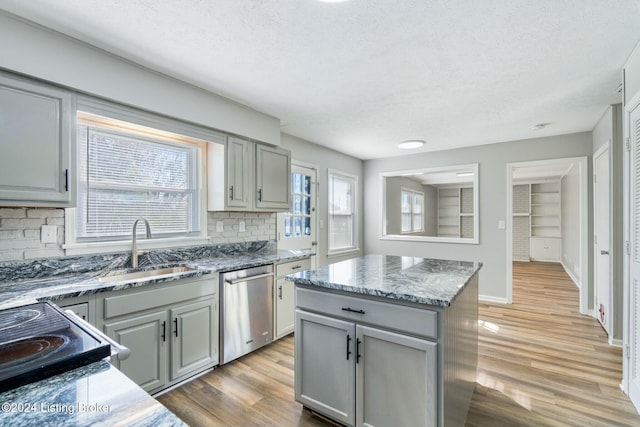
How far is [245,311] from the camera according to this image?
9.39ft

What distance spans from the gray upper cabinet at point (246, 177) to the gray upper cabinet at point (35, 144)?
124cm

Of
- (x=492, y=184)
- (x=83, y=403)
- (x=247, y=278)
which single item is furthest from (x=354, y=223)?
(x=83, y=403)

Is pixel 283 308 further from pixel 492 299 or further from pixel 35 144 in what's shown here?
pixel 492 299

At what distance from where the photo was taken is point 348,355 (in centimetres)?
177

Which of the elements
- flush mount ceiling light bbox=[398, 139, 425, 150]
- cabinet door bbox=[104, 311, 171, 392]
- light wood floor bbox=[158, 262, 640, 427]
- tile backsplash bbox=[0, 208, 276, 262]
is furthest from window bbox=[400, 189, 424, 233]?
tile backsplash bbox=[0, 208, 276, 262]

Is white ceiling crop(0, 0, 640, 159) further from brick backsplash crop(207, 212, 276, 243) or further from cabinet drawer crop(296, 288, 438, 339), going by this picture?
cabinet drawer crop(296, 288, 438, 339)

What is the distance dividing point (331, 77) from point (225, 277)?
192 cm

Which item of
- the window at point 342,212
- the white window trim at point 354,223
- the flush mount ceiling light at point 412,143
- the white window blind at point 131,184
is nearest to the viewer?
the white window blind at point 131,184

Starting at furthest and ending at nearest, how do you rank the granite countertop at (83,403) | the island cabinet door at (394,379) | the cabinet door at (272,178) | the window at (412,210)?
the window at (412,210)
the cabinet door at (272,178)
the island cabinet door at (394,379)
the granite countertop at (83,403)

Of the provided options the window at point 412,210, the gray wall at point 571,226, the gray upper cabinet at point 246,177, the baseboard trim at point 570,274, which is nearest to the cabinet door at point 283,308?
the gray upper cabinet at point 246,177

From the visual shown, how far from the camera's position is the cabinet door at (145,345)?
202cm

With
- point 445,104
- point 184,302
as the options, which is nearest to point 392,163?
point 445,104

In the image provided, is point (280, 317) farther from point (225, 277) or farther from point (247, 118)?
point (247, 118)

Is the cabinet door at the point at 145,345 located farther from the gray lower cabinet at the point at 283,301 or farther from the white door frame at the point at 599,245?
the white door frame at the point at 599,245
